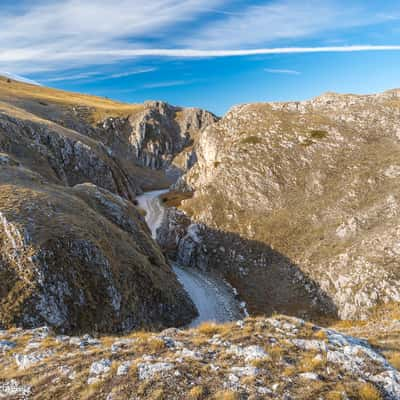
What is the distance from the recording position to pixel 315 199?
180 feet

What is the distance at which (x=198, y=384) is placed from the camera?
11016 millimetres

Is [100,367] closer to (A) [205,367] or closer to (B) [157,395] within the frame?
(B) [157,395]

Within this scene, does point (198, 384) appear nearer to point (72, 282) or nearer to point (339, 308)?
point (72, 282)

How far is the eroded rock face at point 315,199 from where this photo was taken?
41.0 metres

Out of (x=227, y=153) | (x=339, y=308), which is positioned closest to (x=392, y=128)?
(x=227, y=153)

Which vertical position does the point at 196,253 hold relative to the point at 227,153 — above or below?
below

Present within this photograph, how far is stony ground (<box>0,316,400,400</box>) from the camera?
10.6m

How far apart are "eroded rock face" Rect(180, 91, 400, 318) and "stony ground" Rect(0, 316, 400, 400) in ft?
92.3

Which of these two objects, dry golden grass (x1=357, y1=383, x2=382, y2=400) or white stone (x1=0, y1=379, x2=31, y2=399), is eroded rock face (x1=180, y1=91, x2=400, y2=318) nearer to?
dry golden grass (x1=357, y1=383, x2=382, y2=400)

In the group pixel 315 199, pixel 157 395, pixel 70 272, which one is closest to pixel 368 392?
pixel 157 395

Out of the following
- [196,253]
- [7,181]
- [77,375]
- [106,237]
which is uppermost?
[7,181]

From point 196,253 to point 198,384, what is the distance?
4297 cm

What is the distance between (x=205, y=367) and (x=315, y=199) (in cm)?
4878

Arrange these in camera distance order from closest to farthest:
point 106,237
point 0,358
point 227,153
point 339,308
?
point 0,358, point 106,237, point 339,308, point 227,153
